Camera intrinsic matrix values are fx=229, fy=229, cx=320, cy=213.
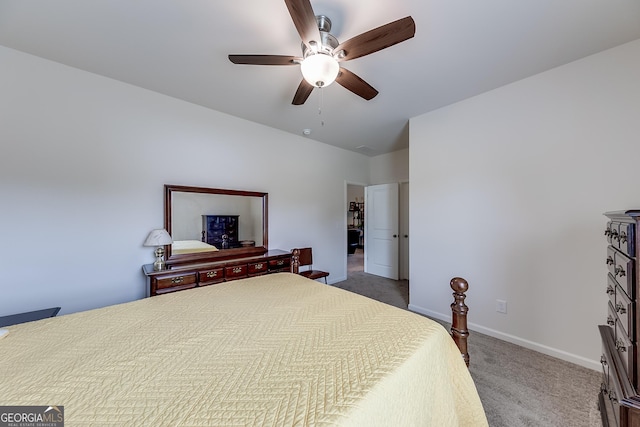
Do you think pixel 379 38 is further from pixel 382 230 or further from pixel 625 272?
pixel 382 230

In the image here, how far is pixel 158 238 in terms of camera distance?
2.27 meters

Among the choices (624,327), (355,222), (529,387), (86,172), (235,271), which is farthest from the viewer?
(355,222)

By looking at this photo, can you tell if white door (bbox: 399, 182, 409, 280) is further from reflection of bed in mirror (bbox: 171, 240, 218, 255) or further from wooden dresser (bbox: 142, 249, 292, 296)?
reflection of bed in mirror (bbox: 171, 240, 218, 255)

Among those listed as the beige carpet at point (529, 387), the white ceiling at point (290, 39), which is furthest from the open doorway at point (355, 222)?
the white ceiling at point (290, 39)

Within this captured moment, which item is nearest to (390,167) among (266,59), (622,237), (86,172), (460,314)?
(266,59)

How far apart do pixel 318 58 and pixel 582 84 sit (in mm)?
2286

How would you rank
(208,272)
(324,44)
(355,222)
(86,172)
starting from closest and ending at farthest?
(324,44) → (86,172) → (208,272) → (355,222)

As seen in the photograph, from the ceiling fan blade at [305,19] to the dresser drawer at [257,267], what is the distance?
2.28m

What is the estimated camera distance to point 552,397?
5.20 feet

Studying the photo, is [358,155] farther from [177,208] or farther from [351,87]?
[177,208]

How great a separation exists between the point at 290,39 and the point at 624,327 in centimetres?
239

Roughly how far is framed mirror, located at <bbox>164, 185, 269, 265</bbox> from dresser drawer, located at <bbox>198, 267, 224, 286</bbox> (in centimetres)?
29

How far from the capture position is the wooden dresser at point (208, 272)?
7.16 ft

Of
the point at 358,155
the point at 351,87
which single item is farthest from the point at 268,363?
the point at 358,155
